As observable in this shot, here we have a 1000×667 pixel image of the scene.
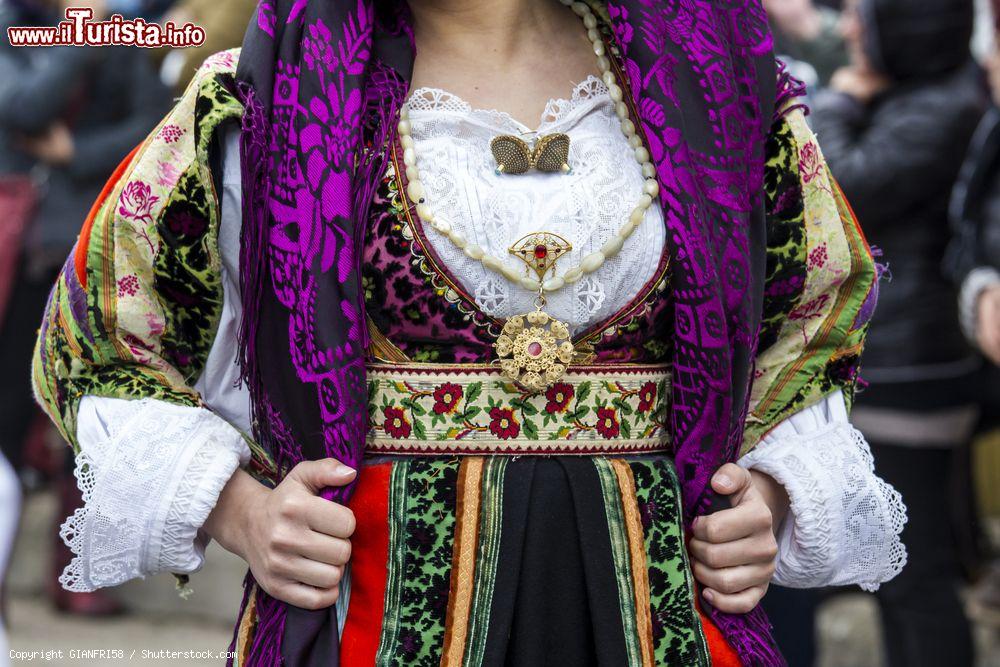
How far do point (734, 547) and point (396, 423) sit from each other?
0.46 m

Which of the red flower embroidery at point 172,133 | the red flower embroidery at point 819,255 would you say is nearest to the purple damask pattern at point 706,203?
the red flower embroidery at point 819,255

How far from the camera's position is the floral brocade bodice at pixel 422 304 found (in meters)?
1.52

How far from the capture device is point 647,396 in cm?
161

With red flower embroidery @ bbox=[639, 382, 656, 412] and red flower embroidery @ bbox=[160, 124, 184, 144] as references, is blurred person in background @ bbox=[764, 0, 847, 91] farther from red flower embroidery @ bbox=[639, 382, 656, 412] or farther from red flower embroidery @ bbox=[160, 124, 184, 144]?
red flower embroidery @ bbox=[160, 124, 184, 144]

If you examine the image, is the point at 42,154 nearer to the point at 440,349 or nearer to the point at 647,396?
the point at 440,349

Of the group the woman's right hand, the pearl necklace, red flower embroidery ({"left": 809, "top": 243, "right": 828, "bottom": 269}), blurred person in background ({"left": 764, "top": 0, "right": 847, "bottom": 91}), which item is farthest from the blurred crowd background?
the pearl necklace

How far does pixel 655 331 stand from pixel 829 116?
2.18 m

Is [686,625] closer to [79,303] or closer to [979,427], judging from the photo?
[79,303]

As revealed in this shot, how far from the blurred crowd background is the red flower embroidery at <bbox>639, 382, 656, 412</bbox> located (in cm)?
140

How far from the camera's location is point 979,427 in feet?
12.8

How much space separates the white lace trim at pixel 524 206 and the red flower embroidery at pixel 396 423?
175 mm

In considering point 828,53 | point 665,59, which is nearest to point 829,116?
point 828,53

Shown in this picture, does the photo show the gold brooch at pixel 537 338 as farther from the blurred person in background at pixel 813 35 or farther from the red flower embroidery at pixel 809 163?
the blurred person in background at pixel 813 35

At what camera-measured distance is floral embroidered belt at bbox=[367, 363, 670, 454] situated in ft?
5.04
